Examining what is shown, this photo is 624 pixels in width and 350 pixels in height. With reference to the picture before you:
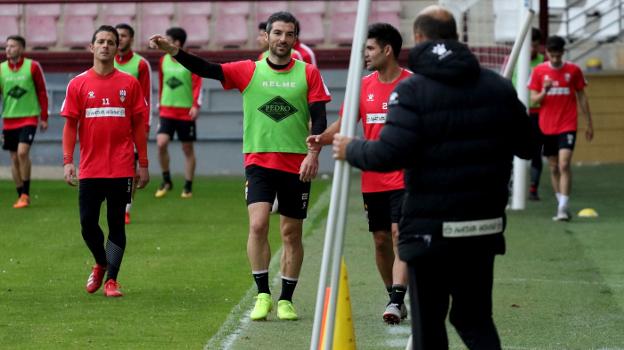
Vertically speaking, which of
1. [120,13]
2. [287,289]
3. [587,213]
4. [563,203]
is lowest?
[587,213]

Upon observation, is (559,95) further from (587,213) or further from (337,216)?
(337,216)

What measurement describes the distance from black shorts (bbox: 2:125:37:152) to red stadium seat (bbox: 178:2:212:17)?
8648mm

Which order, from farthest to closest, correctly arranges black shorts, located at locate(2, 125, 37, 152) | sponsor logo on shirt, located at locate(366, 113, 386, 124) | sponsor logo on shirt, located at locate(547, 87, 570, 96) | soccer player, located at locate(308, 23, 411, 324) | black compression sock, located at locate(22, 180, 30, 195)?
black compression sock, located at locate(22, 180, 30, 195)
black shorts, located at locate(2, 125, 37, 152)
sponsor logo on shirt, located at locate(547, 87, 570, 96)
sponsor logo on shirt, located at locate(366, 113, 386, 124)
soccer player, located at locate(308, 23, 411, 324)

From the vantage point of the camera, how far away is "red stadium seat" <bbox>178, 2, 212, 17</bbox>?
1019 inches

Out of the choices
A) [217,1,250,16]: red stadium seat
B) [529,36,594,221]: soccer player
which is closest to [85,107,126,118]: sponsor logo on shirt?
[529,36,594,221]: soccer player

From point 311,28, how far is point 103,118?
15320 millimetres

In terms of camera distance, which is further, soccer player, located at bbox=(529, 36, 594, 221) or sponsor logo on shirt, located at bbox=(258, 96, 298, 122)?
soccer player, located at bbox=(529, 36, 594, 221)

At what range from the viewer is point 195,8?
26.2m

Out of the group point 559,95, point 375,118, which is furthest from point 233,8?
point 375,118

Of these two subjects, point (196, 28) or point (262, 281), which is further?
point (196, 28)

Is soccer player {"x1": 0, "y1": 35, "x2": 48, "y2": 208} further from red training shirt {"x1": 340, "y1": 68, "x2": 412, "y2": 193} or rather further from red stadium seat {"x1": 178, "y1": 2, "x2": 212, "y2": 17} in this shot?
red training shirt {"x1": 340, "y1": 68, "x2": 412, "y2": 193}

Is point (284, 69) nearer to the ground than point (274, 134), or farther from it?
farther from it

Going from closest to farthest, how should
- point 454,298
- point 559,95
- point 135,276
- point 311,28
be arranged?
point 454,298
point 135,276
point 559,95
point 311,28

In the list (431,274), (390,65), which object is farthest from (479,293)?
(390,65)
